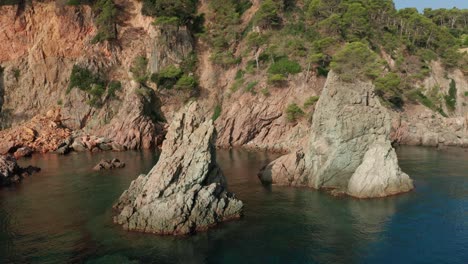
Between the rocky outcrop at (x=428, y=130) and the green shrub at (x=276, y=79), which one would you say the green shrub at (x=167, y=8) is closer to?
the green shrub at (x=276, y=79)

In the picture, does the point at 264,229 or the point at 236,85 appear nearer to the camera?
the point at 264,229

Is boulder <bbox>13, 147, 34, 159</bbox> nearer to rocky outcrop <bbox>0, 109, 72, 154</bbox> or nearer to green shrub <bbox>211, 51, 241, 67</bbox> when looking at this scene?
rocky outcrop <bbox>0, 109, 72, 154</bbox>

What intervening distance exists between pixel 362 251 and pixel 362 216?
325 inches

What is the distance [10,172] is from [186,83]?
49.0m

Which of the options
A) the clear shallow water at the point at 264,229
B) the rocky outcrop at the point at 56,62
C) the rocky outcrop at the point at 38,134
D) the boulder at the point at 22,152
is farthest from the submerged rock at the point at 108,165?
the rocky outcrop at the point at 56,62

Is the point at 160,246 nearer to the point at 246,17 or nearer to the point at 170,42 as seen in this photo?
the point at 170,42

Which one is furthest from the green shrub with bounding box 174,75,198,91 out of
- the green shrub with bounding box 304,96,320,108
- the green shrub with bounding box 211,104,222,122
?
the green shrub with bounding box 304,96,320,108

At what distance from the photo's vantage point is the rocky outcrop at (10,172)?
5572 cm

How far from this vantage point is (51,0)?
Result: 101812 mm

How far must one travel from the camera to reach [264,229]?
36.8m

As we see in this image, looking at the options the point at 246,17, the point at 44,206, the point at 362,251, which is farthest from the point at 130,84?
the point at 362,251

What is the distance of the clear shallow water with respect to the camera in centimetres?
3166

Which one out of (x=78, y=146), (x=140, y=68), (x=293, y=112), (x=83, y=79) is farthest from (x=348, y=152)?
(x=83, y=79)

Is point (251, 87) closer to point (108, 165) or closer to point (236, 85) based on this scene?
point (236, 85)
